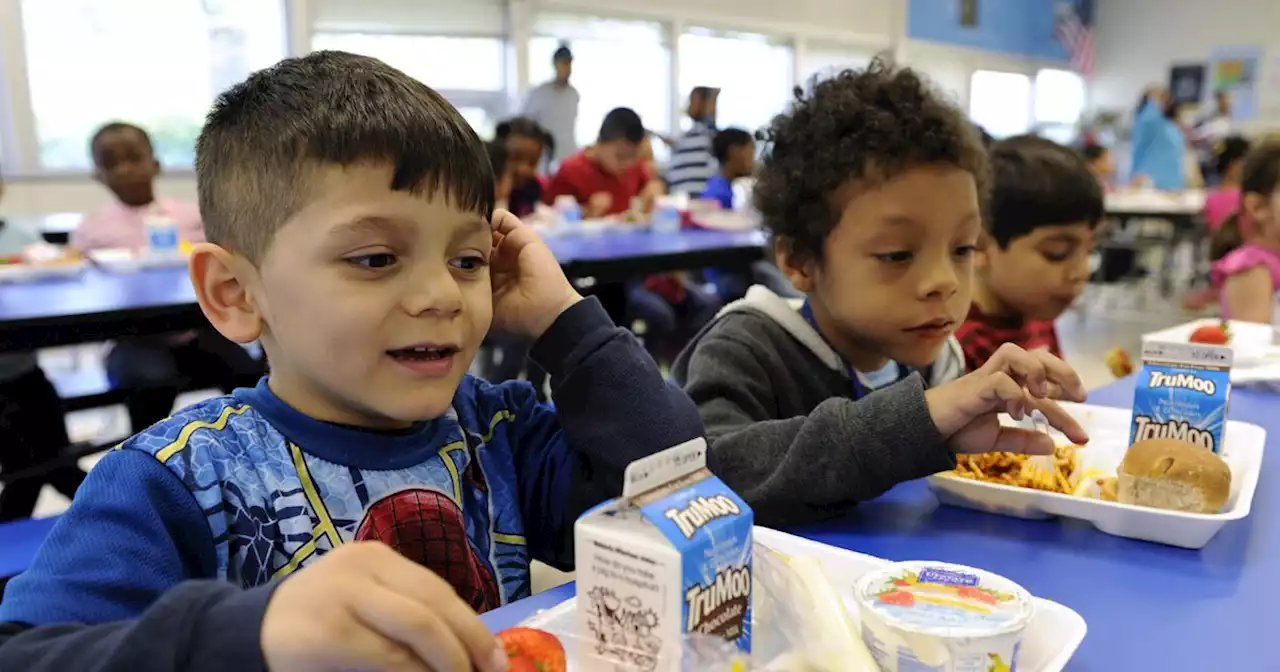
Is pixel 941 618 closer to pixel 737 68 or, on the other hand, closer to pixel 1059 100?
pixel 737 68

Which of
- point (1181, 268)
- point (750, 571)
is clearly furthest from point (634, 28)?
point (750, 571)

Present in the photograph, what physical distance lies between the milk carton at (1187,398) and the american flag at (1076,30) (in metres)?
13.7

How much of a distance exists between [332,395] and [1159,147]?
898cm

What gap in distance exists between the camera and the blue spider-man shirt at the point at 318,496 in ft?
2.02

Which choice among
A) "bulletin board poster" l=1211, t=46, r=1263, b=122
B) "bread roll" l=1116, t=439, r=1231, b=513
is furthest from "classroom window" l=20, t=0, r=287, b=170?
"bulletin board poster" l=1211, t=46, r=1263, b=122

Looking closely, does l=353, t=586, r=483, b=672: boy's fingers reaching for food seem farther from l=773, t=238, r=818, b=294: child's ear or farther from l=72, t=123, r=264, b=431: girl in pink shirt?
l=72, t=123, r=264, b=431: girl in pink shirt

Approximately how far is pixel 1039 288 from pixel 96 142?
3.07 metres

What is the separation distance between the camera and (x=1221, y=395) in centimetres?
105

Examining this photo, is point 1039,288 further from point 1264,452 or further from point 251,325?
point 251,325

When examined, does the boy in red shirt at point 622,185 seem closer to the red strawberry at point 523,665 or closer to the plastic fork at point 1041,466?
the plastic fork at point 1041,466

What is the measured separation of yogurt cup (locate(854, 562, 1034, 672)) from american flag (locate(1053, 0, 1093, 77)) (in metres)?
14.2

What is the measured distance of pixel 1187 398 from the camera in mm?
1062

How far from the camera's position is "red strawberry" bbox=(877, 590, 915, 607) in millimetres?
636

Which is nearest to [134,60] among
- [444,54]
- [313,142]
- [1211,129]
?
[444,54]
